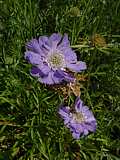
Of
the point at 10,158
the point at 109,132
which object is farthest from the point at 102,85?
the point at 10,158

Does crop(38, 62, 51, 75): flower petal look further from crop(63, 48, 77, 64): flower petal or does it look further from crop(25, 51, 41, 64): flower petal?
crop(63, 48, 77, 64): flower petal

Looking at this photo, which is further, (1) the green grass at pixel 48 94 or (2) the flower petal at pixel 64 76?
(1) the green grass at pixel 48 94

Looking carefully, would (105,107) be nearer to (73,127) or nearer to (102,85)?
(102,85)

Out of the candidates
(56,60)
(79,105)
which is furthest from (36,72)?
(79,105)

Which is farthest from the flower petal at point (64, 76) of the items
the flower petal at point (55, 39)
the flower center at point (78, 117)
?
the flower center at point (78, 117)

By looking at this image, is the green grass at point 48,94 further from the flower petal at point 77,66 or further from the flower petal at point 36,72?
the flower petal at point 36,72

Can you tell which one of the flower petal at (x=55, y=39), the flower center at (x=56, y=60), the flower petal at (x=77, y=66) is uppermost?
the flower petal at (x=55, y=39)

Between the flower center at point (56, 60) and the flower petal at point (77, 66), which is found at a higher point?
the flower center at point (56, 60)

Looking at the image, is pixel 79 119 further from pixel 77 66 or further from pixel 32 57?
pixel 32 57
